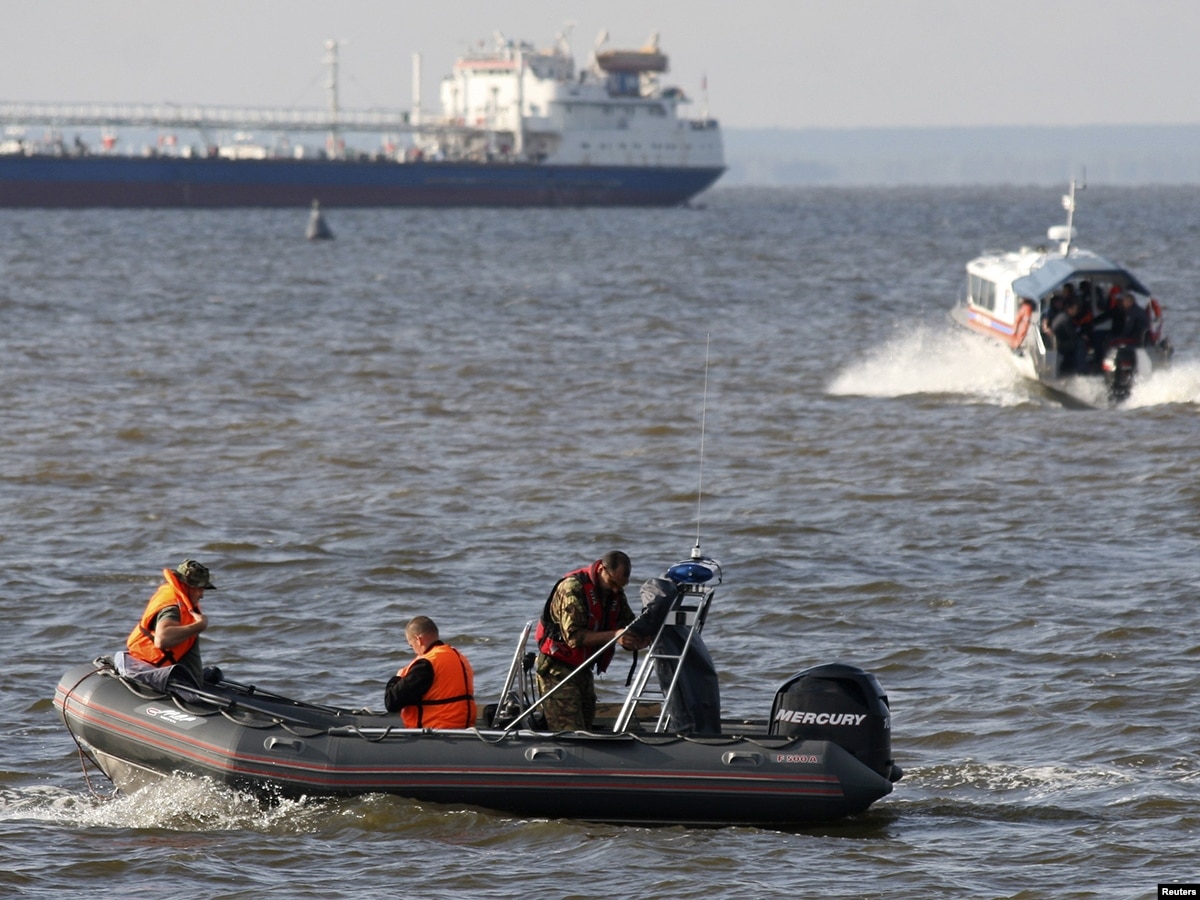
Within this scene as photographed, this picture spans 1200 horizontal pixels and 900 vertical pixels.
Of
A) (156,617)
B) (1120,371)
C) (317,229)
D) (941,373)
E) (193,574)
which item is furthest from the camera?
(317,229)

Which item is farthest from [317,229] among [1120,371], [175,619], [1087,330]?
[175,619]

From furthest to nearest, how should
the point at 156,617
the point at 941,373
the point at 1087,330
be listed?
the point at 941,373 < the point at 1087,330 < the point at 156,617

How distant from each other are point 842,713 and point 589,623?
135 centimetres

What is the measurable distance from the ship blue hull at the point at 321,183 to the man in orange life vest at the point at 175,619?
289 feet

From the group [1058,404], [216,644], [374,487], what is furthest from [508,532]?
[1058,404]

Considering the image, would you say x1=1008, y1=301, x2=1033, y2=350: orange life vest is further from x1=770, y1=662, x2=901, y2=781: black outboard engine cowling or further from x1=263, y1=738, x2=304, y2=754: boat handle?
x1=263, y1=738, x2=304, y2=754: boat handle

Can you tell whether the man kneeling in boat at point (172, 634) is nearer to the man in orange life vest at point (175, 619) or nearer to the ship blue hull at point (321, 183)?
the man in orange life vest at point (175, 619)

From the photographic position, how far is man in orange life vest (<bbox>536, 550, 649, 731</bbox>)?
8.40m

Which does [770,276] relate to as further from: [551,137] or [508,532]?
[551,137]

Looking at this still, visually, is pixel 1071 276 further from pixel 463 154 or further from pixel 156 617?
pixel 463 154

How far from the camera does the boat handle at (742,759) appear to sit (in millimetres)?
8102

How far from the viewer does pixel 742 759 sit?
811cm

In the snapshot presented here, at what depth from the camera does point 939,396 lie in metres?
24.2

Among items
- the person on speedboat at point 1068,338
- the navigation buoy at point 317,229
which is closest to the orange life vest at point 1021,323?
the person on speedboat at point 1068,338
